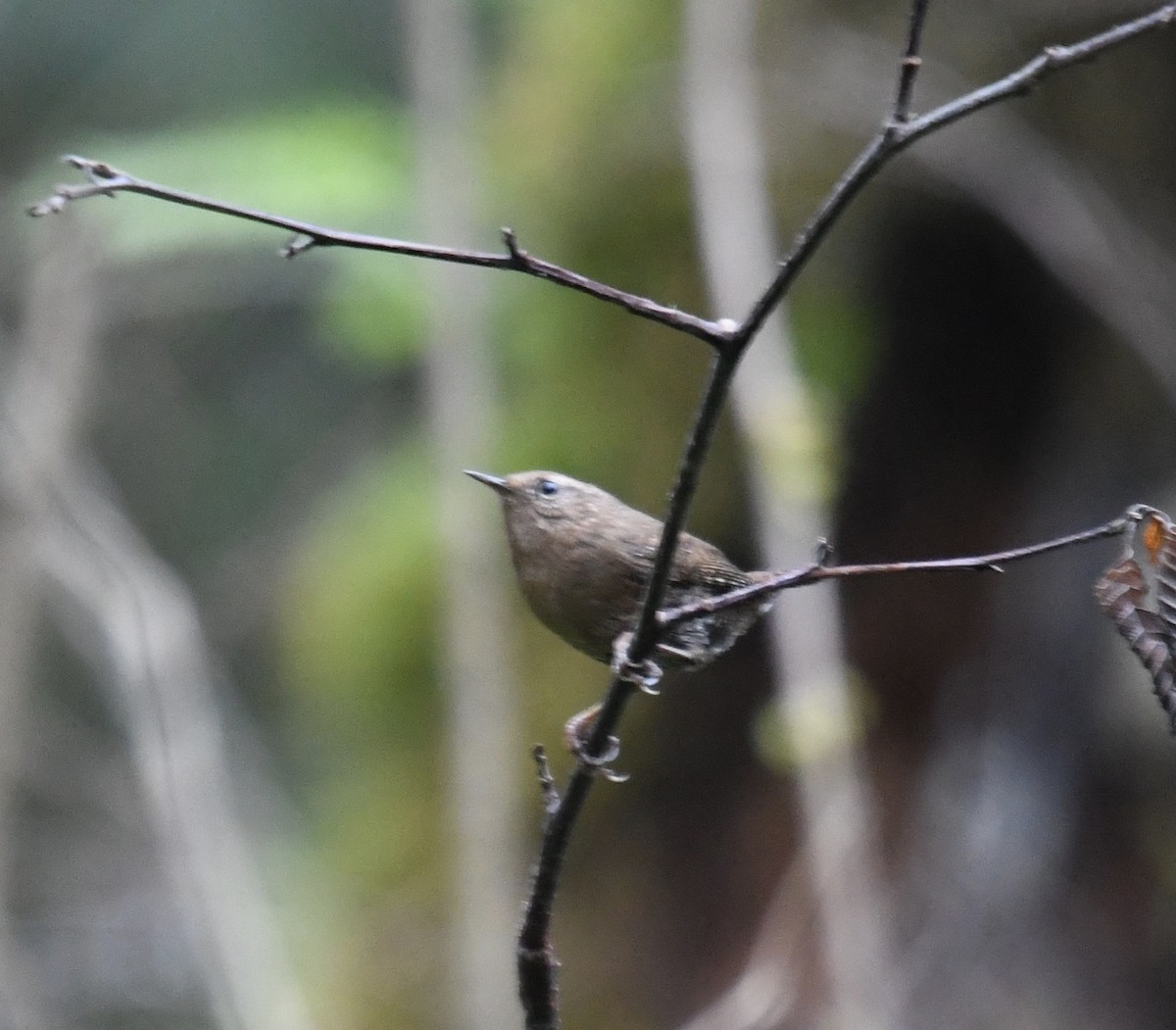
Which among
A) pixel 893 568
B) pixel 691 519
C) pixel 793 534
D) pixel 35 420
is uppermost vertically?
pixel 691 519

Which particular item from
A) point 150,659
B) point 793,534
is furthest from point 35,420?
point 793,534

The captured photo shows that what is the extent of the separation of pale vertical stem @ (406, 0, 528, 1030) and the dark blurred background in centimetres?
2

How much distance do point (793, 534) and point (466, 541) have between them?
1.22 metres

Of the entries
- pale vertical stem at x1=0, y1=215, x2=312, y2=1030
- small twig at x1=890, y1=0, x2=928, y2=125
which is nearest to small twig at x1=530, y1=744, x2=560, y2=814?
small twig at x1=890, y1=0, x2=928, y2=125

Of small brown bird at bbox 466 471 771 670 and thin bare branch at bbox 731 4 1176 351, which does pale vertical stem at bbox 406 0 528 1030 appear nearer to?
small brown bird at bbox 466 471 771 670

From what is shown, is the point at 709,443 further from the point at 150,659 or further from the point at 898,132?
the point at 150,659

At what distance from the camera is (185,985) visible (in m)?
7.10

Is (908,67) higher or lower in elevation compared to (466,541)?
lower

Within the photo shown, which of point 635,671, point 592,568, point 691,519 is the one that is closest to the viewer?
point 635,671

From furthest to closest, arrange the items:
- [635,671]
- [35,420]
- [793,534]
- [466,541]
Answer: [466,541] < [35,420] < [793,534] < [635,671]

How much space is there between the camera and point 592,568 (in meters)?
2.36

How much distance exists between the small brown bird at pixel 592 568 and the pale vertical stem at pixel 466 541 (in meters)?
1.43

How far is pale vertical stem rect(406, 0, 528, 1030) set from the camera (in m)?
3.89

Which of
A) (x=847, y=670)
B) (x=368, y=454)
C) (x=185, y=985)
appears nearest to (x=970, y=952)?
(x=847, y=670)
